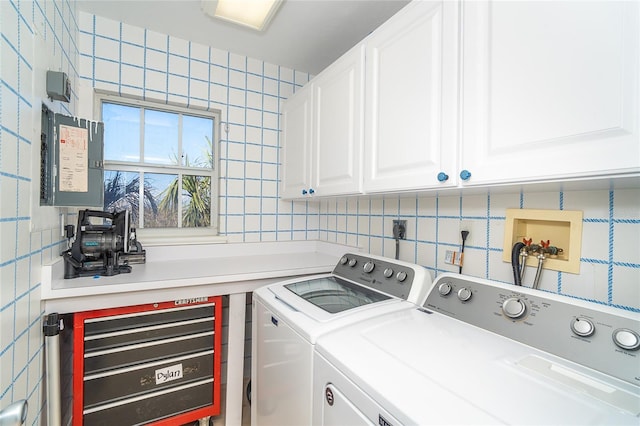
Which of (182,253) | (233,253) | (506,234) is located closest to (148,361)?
(182,253)

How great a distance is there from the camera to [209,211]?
88.7 inches

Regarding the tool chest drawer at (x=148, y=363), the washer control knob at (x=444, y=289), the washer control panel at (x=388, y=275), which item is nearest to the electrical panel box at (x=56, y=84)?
the tool chest drawer at (x=148, y=363)

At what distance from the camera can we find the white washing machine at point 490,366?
631 millimetres

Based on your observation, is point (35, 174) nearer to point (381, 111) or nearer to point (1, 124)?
point (1, 124)

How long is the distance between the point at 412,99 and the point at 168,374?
172 cm

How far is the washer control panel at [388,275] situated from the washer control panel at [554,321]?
122mm

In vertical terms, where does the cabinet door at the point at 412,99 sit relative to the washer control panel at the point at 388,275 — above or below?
above

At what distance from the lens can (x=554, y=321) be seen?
0.88 metres

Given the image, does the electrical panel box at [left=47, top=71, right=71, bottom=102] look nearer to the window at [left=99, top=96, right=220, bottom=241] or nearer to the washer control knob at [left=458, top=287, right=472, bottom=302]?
the window at [left=99, top=96, right=220, bottom=241]

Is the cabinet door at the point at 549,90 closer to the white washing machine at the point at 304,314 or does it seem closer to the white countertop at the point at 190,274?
the white washing machine at the point at 304,314

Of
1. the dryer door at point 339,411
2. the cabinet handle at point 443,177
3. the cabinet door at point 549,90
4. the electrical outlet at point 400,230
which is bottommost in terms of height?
the dryer door at point 339,411

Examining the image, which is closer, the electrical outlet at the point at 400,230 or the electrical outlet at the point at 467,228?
the electrical outlet at the point at 467,228

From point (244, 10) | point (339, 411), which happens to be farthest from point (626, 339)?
point (244, 10)

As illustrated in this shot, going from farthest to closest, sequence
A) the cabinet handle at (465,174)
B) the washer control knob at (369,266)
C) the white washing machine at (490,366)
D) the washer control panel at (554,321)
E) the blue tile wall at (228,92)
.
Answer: the blue tile wall at (228,92) < the washer control knob at (369,266) < the cabinet handle at (465,174) < the washer control panel at (554,321) < the white washing machine at (490,366)
